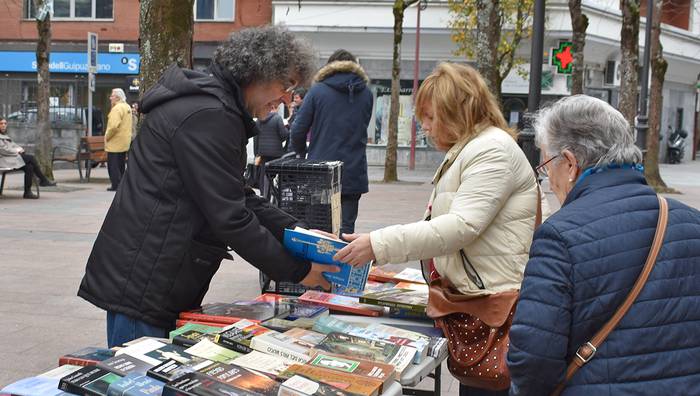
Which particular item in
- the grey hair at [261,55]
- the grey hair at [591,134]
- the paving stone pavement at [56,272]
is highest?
the grey hair at [261,55]

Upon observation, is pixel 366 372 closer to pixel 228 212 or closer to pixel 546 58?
pixel 228 212

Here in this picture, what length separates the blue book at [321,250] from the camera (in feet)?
10.7

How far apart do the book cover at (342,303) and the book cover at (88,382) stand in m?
1.24

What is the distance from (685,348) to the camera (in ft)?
7.67

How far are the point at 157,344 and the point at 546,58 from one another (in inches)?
1039

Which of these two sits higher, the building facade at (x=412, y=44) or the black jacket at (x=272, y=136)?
the building facade at (x=412, y=44)

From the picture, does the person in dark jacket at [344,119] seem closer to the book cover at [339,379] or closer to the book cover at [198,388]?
the book cover at [339,379]

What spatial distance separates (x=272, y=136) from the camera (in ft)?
38.0

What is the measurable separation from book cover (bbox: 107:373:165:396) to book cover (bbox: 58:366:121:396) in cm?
4

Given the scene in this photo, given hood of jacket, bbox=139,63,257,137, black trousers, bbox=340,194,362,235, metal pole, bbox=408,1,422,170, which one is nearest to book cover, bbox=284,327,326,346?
hood of jacket, bbox=139,63,257,137

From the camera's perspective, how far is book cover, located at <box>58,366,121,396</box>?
239 cm

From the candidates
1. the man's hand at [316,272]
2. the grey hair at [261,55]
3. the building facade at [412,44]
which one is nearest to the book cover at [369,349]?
the man's hand at [316,272]

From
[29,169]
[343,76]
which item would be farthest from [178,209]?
[29,169]

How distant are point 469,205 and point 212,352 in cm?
111
